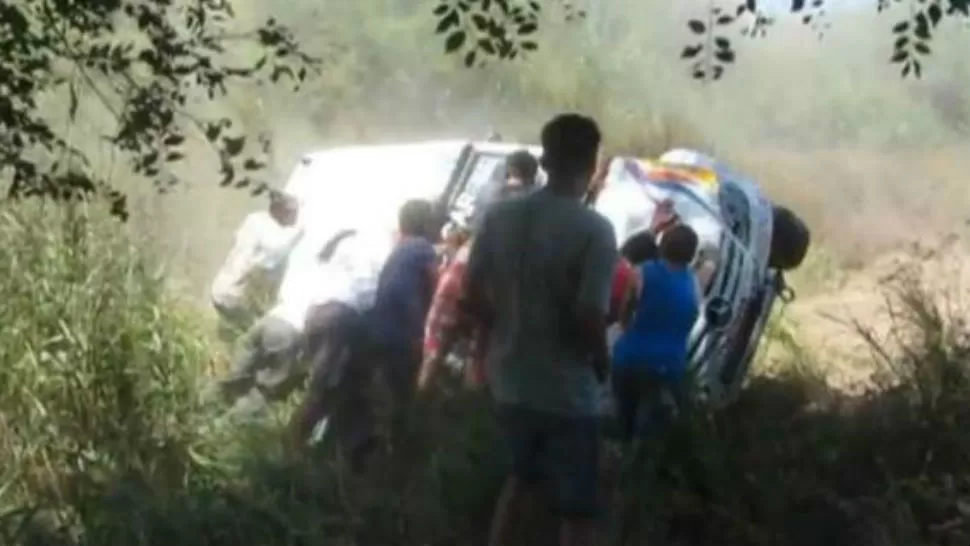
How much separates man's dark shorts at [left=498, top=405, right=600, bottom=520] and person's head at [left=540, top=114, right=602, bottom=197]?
2.39ft

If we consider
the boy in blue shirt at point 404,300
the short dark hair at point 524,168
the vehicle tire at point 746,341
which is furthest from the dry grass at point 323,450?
the short dark hair at point 524,168

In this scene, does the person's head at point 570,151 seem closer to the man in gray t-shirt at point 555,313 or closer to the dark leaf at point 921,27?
the man in gray t-shirt at point 555,313

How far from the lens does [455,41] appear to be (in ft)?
24.9

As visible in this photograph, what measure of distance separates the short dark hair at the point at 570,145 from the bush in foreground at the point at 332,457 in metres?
1.23

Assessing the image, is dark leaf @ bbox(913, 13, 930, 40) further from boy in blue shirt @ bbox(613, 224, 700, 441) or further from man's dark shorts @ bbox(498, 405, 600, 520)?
boy in blue shirt @ bbox(613, 224, 700, 441)

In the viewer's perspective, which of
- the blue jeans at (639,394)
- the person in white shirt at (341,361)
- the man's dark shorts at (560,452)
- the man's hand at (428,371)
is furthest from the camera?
the person in white shirt at (341,361)

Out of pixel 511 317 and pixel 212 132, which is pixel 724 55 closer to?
pixel 511 317

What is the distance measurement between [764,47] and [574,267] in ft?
64.2

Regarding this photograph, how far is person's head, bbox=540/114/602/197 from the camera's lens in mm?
6996

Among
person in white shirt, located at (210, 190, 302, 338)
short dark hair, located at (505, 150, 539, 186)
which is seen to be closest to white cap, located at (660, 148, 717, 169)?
person in white shirt, located at (210, 190, 302, 338)

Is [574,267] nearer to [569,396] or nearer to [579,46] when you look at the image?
[569,396]

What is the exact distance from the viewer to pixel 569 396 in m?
6.99

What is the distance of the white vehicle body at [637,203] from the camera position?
38.3 ft

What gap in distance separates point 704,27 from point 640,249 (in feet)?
9.07
